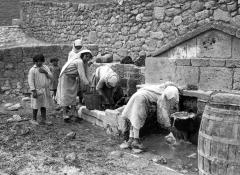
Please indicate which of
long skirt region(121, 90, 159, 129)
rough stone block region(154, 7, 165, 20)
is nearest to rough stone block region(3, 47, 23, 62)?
rough stone block region(154, 7, 165, 20)

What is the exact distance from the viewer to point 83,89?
8.48 m

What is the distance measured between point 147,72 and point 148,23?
3462mm

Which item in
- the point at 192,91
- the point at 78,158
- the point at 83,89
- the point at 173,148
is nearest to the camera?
the point at 78,158

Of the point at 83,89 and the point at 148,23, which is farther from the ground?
the point at 148,23


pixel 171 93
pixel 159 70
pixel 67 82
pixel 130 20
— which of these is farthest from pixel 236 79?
pixel 130 20

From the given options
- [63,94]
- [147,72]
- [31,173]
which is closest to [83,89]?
[63,94]

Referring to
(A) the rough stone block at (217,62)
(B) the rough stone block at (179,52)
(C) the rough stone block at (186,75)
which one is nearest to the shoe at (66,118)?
(C) the rough stone block at (186,75)

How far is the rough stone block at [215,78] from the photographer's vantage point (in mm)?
6316

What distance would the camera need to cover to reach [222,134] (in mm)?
4102

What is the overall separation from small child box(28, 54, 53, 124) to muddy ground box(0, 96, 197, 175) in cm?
47

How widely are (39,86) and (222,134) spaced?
4471mm

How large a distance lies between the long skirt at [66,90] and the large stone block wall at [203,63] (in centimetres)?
167

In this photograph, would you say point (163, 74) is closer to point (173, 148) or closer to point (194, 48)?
point (194, 48)

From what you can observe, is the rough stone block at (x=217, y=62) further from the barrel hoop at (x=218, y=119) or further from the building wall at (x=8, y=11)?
the building wall at (x=8, y=11)
